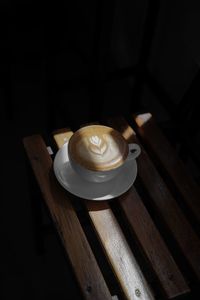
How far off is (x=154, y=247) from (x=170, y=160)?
0.74 feet

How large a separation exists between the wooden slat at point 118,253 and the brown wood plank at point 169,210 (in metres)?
0.10

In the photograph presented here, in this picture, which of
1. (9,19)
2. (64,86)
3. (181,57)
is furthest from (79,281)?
(9,19)

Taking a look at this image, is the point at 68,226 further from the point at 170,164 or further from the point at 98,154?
the point at 170,164

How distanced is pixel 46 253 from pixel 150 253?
538 millimetres

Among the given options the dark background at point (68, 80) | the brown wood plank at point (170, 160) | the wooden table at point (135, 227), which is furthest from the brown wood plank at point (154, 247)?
the dark background at point (68, 80)

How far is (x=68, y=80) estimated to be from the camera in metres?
1.35

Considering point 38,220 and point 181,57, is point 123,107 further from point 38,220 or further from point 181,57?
point 38,220

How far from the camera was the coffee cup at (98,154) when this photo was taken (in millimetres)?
791

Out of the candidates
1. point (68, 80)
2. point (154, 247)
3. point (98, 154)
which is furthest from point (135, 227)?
point (68, 80)

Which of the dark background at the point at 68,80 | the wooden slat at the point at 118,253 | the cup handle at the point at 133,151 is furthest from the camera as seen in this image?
the dark background at the point at 68,80

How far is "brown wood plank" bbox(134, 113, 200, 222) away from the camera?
0.89 metres

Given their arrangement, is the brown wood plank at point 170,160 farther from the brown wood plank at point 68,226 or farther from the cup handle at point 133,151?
the brown wood plank at point 68,226

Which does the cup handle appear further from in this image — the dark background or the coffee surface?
the dark background

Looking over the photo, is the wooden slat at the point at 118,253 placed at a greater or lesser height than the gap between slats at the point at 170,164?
lesser
